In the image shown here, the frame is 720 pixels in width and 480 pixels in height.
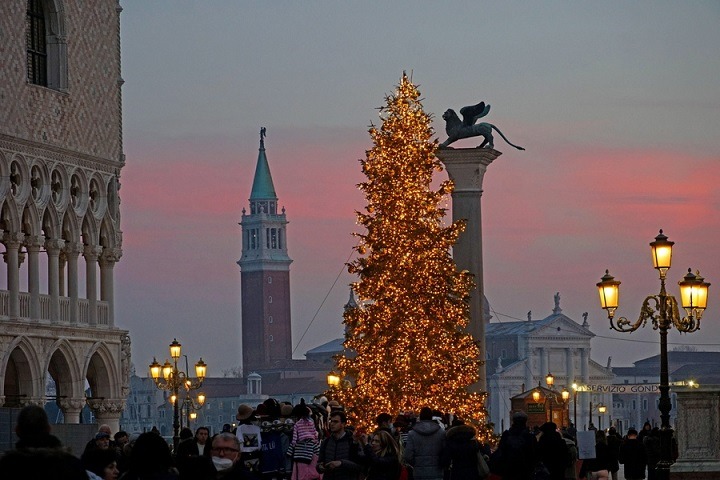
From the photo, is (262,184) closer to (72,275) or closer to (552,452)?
(72,275)

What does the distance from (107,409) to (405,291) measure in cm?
1004

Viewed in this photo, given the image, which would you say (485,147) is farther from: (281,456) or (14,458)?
(14,458)

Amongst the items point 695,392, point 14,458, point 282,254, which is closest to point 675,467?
point 695,392

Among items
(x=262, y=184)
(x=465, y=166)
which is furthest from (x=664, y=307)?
(x=262, y=184)

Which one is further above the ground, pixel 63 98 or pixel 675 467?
pixel 63 98

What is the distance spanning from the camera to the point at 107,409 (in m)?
40.0

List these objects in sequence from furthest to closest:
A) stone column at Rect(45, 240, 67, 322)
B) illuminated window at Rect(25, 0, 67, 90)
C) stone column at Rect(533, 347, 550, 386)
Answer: stone column at Rect(533, 347, 550, 386)
illuminated window at Rect(25, 0, 67, 90)
stone column at Rect(45, 240, 67, 322)

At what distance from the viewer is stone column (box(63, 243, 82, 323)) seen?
39000mm

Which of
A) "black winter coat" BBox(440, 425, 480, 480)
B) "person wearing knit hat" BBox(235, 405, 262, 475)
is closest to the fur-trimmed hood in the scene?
"black winter coat" BBox(440, 425, 480, 480)

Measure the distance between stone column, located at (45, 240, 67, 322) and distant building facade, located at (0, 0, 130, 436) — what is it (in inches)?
1.1

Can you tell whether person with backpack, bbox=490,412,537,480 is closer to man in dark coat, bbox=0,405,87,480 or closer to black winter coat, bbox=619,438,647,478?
black winter coat, bbox=619,438,647,478

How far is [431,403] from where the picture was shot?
1268 inches

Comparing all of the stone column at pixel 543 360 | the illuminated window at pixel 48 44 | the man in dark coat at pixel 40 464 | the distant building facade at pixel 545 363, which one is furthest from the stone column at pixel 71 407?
the stone column at pixel 543 360

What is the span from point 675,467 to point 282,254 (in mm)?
153131
